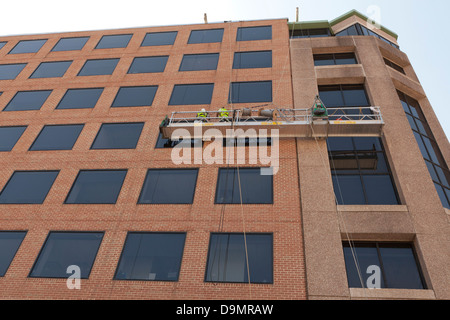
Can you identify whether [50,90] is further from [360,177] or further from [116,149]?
[360,177]

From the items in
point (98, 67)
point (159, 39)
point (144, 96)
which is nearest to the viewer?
point (144, 96)

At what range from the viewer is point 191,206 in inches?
552

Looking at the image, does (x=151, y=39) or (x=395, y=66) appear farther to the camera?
(x=151, y=39)

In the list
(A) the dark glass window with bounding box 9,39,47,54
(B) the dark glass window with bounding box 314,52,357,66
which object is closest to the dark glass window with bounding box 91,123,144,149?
(B) the dark glass window with bounding box 314,52,357,66

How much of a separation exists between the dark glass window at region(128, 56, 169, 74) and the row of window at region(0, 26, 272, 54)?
2.14 m

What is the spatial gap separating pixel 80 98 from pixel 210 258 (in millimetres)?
14746

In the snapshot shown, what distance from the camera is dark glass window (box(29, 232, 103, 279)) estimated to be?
12.6 metres

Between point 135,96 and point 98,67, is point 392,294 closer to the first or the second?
point 135,96

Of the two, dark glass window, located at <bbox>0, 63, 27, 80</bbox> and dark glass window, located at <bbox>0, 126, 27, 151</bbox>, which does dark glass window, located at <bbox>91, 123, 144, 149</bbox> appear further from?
dark glass window, located at <bbox>0, 63, 27, 80</bbox>

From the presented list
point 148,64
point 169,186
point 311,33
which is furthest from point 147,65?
point 311,33

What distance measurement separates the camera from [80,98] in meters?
20.5

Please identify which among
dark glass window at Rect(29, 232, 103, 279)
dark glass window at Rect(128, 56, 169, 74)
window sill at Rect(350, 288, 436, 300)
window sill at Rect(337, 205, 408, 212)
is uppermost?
dark glass window at Rect(128, 56, 169, 74)

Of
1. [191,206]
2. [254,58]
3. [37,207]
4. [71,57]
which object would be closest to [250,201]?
[191,206]

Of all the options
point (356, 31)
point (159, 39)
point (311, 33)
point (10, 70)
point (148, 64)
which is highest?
point (311, 33)
